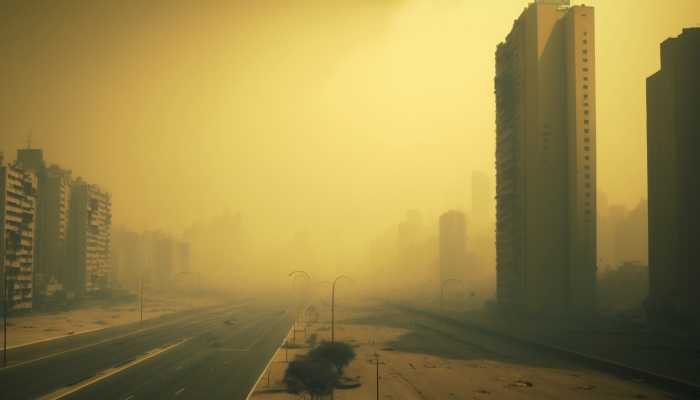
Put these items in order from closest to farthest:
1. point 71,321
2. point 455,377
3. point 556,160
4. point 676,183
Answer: point 455,377, point 676,183, point 556,160, point 71,321

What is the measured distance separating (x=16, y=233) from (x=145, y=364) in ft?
294

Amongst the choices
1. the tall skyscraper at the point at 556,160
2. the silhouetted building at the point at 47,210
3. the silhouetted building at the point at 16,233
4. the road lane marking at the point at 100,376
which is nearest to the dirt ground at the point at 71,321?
the silhouetted building at the point at 16,233

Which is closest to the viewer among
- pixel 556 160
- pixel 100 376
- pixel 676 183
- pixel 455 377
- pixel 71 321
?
pixel 100 376

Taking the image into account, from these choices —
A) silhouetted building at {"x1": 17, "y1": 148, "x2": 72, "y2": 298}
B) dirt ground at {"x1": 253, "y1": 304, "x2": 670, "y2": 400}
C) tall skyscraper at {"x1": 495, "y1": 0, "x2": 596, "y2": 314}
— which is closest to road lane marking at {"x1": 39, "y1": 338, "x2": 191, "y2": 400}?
dirt ground at {"x1": 253, "y1": 304, "x2": 670, "y2": 400}

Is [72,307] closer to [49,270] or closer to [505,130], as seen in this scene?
[49,270]

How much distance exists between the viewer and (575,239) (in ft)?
395

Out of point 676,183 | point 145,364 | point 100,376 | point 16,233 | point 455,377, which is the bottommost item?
point 145,364

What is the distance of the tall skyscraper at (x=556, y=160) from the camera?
4749 inches

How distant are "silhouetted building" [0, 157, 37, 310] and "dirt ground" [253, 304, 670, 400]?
8488 cm

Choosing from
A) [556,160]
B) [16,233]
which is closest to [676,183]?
[556,160]

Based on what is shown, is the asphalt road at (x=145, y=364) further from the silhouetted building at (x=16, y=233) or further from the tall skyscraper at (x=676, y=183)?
the tall skyscraper at (x=676, y=183)

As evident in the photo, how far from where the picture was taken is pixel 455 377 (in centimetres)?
6931

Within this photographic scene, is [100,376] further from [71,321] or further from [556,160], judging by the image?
[556,160]

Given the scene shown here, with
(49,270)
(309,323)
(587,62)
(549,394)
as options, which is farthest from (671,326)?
(49,270)
